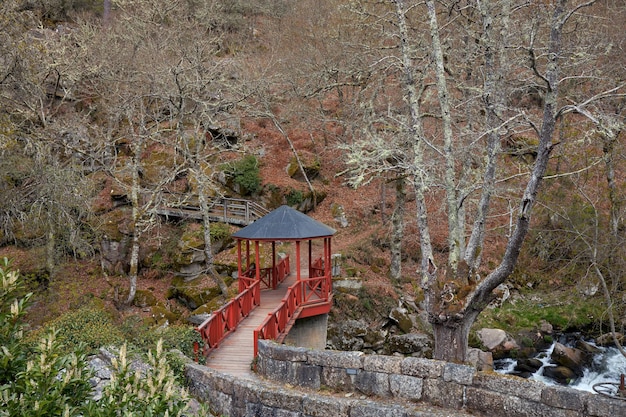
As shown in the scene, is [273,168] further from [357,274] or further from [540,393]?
[540,393]

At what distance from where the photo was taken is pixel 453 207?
28.6 feet

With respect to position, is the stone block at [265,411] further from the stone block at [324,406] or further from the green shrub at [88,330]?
the green shrub at [88,330]

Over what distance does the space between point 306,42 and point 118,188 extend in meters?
11.0

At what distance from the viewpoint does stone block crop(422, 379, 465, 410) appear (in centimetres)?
686

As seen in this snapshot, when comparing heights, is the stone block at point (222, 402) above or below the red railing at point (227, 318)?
below

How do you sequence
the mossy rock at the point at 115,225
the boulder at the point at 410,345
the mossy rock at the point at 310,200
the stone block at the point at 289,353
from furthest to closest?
1. the mossy rock at the point at 310,200
2. the mossy rock at the point at 115,225
3. the boulder at the point at 410,345
4. the stone block at the point at 289,353

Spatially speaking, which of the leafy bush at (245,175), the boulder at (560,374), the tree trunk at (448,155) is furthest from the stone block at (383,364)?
the leafy bush at (245,175)

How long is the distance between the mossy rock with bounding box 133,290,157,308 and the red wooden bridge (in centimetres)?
400

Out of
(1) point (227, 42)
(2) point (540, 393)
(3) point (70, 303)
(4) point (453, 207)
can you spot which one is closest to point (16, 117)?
(3) point (70, 303)

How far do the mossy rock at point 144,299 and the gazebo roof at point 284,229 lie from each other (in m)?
5.81

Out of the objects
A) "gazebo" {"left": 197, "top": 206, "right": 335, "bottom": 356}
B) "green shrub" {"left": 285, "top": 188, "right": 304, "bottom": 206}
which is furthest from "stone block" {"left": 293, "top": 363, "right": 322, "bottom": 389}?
"green shrub" {"left": 285, "top": 188, "right": 304, "bottom": 206}

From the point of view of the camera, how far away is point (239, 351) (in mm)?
10047

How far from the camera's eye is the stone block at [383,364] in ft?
24.0

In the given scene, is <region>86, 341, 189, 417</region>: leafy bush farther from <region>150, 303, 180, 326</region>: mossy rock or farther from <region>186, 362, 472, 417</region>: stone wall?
<region>150, 303, 180, 326</region>: mossy rock
